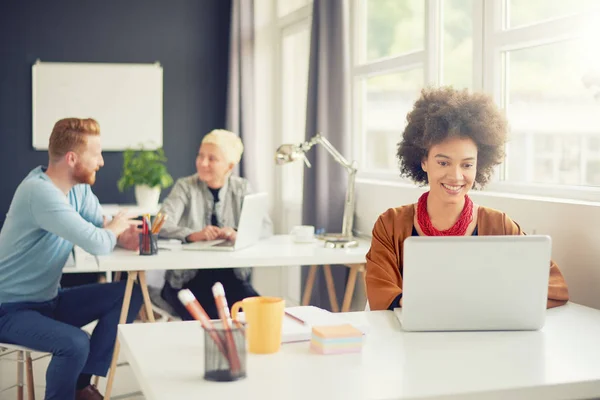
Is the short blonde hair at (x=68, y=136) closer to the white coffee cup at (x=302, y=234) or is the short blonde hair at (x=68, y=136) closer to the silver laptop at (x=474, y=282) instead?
the white coffee cup at (x=302, y=234)

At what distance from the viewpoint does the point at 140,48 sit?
5996 millimetres

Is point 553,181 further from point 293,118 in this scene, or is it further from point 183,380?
point 293,118

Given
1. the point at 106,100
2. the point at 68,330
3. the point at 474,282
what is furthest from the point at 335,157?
the point at 106,100

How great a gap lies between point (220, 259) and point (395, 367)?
1.72 metres

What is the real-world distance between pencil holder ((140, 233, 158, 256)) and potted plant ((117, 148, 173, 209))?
2.29 meters

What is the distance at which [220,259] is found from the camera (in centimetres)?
325

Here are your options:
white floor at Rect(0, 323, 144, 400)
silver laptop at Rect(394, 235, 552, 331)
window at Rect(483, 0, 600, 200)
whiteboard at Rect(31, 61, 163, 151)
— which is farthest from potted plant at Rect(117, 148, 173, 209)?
silver laptop at Rect(394, 235, 552, 331)

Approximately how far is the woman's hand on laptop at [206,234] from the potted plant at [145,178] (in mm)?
1960

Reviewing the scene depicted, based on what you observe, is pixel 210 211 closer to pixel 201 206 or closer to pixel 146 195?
pixel 201 206

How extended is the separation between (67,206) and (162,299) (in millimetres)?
860

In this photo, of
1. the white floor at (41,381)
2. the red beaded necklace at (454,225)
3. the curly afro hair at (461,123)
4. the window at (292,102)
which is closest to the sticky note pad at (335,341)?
the red beaded necklace at (454,225)

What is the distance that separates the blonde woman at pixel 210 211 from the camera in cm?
368

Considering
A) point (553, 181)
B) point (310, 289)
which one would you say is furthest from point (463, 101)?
point (310, 289)

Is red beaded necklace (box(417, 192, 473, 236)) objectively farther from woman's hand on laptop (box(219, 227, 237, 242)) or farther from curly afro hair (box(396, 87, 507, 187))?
woman's hand on laptop (box(219, 227, 237, 242))
